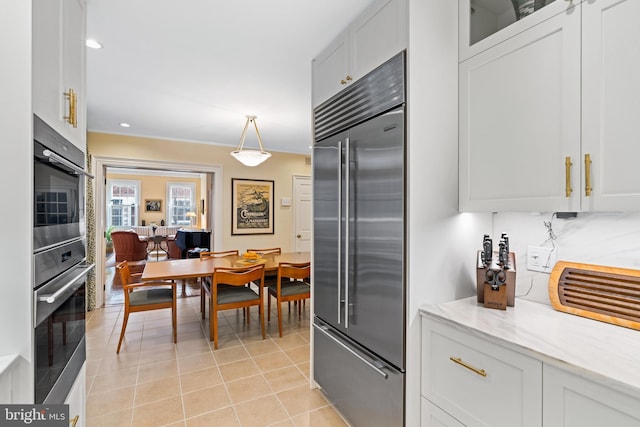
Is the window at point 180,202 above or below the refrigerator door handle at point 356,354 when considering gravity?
above

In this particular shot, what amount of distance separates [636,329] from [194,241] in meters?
7.26

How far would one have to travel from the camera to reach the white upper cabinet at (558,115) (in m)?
1.07

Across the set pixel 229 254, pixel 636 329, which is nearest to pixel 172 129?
pixel 229 254

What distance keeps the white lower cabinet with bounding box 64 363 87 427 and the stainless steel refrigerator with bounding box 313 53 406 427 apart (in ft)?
4.52

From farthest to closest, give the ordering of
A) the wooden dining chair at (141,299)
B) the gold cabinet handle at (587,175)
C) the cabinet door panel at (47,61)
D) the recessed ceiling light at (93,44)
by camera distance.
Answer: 1. the wooden dining chair at (141,299)
2. the recessed ceiling light at (93,44)
3. the gold cabinet handle at (587,175)
4. the cabinet door panel at (47,61)

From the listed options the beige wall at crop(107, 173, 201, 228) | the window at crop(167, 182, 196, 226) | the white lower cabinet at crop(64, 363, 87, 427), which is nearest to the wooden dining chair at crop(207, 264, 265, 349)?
the white lower cabinet at crop(64, 363, 87, 427)

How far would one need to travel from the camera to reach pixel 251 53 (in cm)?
227

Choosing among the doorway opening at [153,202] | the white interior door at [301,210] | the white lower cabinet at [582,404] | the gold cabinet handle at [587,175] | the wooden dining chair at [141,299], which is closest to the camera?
the white lower cabinet at [582,404]

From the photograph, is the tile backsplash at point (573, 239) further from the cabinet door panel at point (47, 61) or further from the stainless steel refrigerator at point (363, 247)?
the cabinet door panel at point (47, 61)

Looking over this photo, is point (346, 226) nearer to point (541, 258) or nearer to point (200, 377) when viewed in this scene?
point (541, 258)

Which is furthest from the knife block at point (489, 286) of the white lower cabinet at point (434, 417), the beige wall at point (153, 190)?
the beige wall at point (153, 190)

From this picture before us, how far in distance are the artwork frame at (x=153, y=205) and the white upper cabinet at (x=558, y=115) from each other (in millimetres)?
11449

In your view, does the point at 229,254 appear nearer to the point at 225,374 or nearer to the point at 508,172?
the point at 225,374

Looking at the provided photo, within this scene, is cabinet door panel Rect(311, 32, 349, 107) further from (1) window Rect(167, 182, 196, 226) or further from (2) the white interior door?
(1) window Rect(167, 182, 196, 226)
